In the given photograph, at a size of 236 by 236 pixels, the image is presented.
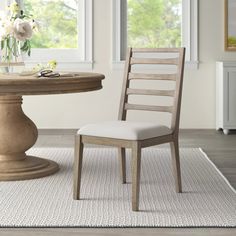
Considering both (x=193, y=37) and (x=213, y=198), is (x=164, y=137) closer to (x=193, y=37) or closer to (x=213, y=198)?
(x=213, y=198)

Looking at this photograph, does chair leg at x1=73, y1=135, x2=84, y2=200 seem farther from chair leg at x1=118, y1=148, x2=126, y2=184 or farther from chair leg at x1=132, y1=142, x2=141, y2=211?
chair leg at x1=118, y1=148, x2=126, y2=184

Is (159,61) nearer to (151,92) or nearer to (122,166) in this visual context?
(151,92)

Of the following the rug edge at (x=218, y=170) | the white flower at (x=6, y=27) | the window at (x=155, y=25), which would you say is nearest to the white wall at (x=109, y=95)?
the window at (x=155, y=25)

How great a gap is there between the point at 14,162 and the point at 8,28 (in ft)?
3.06

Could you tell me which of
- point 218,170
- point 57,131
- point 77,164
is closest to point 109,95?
point 57,131

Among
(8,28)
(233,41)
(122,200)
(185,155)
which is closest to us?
(122,200)

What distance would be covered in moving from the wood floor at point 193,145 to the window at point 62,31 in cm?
89

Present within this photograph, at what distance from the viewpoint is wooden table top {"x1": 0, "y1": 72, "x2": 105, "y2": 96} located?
12.5 ft

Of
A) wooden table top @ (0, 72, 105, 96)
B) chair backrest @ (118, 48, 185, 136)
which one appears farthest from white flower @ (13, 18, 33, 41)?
chair backrest @ (118, 48, 185, 136)

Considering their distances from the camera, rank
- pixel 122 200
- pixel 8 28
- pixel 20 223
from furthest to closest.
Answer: pixel 8 28 → pixel 122 200 → pixel 20 223

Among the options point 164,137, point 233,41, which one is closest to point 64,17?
point 233,41

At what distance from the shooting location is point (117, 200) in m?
3.64

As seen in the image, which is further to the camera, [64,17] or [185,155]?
[64,17]

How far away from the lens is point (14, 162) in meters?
4.37
